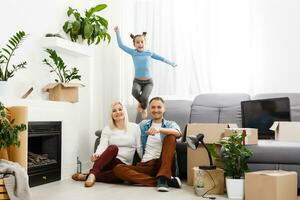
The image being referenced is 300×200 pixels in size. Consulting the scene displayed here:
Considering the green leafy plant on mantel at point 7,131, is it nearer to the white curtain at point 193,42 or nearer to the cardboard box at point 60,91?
the cardboard box at point 60,91

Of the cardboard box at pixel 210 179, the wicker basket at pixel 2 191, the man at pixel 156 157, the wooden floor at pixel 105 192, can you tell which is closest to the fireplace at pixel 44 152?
the wooden floor at pixel 105 192

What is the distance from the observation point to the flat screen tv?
3.91 m

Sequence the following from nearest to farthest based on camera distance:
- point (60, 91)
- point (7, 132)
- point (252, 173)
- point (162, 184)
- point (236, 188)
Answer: point (7, 132) < point (252, 173) < point (236, 188) < point (162, 184) < point (60, 91)

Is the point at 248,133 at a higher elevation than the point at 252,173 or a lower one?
higher

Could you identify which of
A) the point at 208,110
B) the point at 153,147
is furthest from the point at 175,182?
the point at 208,110

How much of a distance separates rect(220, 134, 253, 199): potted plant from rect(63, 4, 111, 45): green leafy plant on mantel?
7.08ft

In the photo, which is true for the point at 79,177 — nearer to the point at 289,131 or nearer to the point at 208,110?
the point at 208,110

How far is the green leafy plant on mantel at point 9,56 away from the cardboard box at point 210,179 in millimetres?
1796

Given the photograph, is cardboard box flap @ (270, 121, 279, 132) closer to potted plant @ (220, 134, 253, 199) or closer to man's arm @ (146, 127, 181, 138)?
potted plant @ (220, 134, 253, 199)

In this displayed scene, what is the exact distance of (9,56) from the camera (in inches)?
142

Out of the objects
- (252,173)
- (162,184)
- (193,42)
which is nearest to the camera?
(252,173)

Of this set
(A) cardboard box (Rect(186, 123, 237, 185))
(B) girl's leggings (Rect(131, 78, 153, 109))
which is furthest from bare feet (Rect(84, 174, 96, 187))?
(B) girl's leggings (Rect(131, 78, 153, 109))

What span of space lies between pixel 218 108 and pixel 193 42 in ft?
3.17

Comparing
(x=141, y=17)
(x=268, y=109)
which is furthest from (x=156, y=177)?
(x=141, y=17)
